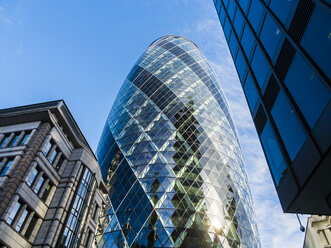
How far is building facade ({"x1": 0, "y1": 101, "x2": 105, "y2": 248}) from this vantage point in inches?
529

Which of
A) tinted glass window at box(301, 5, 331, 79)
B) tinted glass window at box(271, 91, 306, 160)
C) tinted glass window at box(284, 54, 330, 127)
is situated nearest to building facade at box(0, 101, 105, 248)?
tinted glass window at box(271, 91, 306, 160)

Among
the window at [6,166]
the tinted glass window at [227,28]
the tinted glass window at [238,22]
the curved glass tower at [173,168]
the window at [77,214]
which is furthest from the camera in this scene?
the curved glass tower at [173,168]

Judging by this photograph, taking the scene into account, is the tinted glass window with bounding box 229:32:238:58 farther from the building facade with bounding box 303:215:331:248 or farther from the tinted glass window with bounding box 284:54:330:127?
the building facade with bounding box 303:215:331:248

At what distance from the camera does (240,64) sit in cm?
1118

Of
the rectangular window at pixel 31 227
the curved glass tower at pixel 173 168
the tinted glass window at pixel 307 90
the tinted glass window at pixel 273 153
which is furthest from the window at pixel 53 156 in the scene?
the tinted glass window at pixel 307 90

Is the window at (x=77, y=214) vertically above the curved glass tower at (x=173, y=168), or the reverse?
the curved glass tower at (x=173, y=168)

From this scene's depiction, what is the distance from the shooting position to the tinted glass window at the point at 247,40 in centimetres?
949

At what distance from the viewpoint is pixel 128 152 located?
31.0 metres

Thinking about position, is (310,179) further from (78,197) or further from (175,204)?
(175,204)

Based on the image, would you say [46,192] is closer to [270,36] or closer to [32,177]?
[32,177]

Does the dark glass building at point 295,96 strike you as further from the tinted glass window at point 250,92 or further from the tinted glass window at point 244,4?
the tinted glass window at point 244,4

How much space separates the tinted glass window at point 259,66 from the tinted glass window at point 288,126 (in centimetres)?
135

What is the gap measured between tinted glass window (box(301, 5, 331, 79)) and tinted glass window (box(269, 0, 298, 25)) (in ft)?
3.59

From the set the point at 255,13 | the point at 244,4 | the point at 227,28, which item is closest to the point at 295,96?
the point at 255,13
